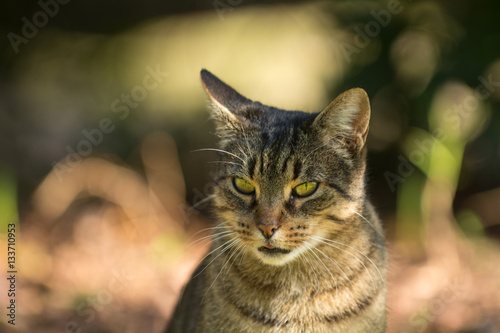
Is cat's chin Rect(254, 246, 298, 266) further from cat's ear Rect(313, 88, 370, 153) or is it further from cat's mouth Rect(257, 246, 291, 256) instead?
cat's ear Rect(313, 88, 370, 153)

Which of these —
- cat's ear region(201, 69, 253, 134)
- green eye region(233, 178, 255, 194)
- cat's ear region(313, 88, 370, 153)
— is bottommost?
green eye region(233, 178, 255, 194)

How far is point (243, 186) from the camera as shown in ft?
8.70

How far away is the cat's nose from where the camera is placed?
2.40m

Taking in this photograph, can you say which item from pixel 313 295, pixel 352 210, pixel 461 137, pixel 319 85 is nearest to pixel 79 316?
pixel 313 295

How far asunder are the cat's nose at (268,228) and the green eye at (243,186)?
24cm

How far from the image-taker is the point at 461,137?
4566 mm

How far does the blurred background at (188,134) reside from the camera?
4.49 metres

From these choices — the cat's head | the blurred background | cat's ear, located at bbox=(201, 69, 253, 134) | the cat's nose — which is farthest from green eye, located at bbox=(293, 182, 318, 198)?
the blurred background

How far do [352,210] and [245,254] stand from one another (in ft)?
1.88

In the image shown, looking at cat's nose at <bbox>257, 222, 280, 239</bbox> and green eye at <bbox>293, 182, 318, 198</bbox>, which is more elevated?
green eye at <bbox>293, 182, 318, 198</bbox>

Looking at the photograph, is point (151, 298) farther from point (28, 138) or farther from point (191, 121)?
point (28, 138)

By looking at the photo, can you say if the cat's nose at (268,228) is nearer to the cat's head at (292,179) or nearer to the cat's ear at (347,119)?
the cat's head at (292,179)

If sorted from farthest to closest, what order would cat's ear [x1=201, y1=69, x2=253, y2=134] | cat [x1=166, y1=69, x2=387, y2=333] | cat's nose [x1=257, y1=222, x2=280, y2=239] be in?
cat's ear [x1=201, y1=69, x2=253, y2=134], cat [x1=166, y1=69, x2=387, y2=333], cat's nose [x1=257, y1=222, x2=280, y2=239]

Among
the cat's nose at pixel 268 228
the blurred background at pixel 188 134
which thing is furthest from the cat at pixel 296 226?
the blurred background at pixel 188 134
